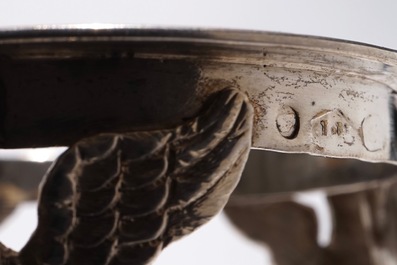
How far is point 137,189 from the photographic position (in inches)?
31.5

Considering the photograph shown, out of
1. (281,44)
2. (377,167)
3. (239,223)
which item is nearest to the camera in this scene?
(281,44)

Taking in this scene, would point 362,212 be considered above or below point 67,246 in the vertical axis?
above

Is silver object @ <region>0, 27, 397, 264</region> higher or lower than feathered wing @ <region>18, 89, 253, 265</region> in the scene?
higher

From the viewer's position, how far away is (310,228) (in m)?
1.68

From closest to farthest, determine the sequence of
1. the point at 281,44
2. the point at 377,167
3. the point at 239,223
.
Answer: the point at 281,44 < the point at 377,167 < the point at 239,223

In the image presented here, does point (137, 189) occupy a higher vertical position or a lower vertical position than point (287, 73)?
lower

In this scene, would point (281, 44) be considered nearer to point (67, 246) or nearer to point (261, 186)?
point (67, 246)

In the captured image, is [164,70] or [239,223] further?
[239,223]

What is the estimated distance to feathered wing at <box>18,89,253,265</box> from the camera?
2.60 feet

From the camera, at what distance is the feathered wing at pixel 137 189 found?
2.60 feet

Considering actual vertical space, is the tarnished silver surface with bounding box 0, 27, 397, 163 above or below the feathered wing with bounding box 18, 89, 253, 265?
above

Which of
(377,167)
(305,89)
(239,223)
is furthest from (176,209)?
(239,223)

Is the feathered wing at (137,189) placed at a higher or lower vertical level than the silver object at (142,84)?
lower

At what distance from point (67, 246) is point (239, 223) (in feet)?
3.18
